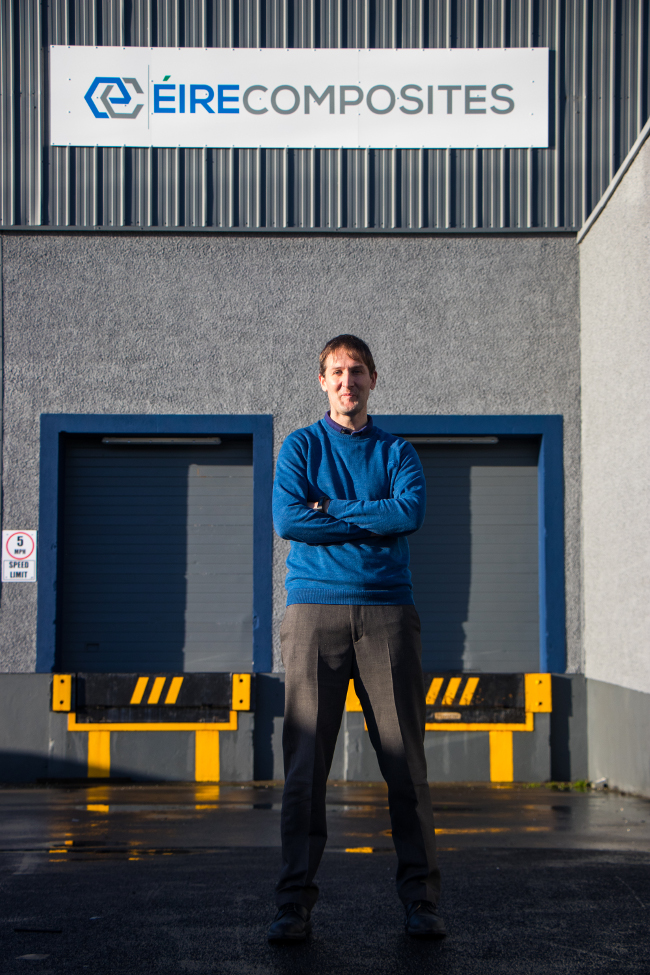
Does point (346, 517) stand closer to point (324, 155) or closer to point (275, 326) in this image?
point (275, 326)

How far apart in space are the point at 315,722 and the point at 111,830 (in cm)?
262

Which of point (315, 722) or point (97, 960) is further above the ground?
point (315, 722)

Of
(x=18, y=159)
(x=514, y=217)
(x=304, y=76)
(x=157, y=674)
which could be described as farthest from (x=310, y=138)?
(x=157, y=674)

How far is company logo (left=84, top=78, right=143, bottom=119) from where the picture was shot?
7383 mm

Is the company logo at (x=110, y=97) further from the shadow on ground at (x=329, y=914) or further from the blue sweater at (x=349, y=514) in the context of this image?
the shadow on ground at (x=329, y=914)

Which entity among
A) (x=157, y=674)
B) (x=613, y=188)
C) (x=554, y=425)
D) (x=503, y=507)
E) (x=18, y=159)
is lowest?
(x=157, y=674)

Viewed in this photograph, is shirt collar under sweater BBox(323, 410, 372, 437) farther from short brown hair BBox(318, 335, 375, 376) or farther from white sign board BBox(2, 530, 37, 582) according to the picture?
white sign board BBox(2, 530, 37, 582)

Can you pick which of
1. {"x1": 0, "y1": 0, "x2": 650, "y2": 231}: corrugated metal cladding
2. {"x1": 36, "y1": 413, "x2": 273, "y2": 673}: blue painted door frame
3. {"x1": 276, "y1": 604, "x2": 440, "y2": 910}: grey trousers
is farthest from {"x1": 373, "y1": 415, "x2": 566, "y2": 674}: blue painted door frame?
{"x1": 276, "y1": 604, "x2": 440, "y2": 910}: grey trousers

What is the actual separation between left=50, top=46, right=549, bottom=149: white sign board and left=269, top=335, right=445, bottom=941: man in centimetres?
476

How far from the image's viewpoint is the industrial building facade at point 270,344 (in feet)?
23.5

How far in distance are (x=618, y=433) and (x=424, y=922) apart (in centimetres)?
428

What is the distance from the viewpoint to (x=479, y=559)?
7289mm

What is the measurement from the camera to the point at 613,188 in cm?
648

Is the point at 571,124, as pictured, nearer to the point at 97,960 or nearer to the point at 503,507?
the point at 503,507
